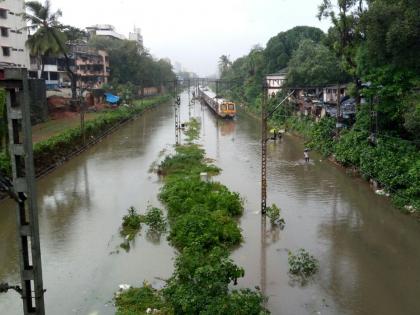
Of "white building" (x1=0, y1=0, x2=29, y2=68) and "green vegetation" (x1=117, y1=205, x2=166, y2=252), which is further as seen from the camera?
"white building" (x1=0, y1=0, x2=29, y2=68)

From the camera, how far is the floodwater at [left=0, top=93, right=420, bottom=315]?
35.6 feet

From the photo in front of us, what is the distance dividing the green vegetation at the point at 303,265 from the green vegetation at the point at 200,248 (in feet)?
5.44

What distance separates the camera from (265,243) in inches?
565

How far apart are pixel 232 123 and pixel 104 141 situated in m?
Answer: 18.0

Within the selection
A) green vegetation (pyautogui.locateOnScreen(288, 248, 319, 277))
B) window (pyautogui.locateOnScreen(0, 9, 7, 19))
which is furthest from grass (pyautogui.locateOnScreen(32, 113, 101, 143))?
green vegetation (pyautogui.locateOnScreen(288, 248, 319, 277))

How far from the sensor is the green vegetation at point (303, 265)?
39.7ft

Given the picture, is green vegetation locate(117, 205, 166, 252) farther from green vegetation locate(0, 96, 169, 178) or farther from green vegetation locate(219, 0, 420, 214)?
green vegetation locate(219, 0, 420, 214)

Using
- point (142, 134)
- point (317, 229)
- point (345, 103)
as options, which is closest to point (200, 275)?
point (317, 229)

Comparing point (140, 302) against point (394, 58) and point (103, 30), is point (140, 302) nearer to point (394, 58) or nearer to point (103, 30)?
point (394, 58)

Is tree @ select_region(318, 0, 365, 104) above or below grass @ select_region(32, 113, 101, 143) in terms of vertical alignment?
above

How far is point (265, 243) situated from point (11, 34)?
39.0 meters

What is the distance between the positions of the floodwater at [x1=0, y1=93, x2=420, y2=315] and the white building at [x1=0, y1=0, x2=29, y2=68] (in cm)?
2311

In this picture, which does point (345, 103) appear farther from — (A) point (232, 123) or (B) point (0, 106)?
(B) point (0, 106)

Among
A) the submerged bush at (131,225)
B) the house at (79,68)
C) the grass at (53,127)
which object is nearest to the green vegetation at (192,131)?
the grass at (53,127)
